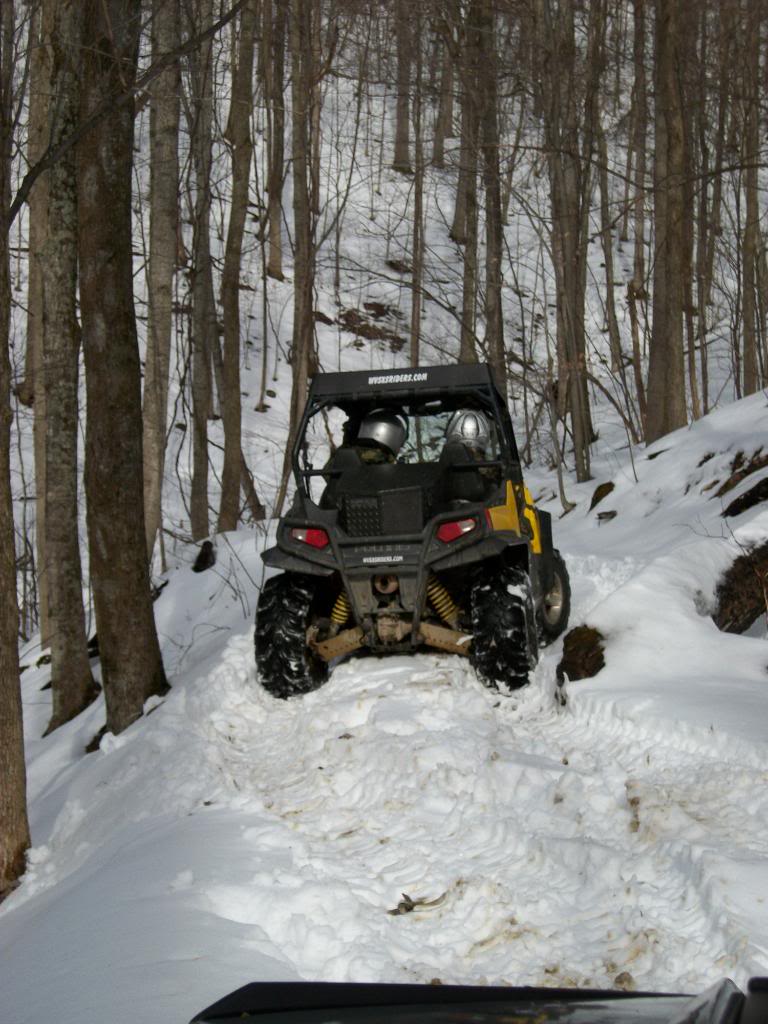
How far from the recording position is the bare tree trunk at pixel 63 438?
26.3 ft

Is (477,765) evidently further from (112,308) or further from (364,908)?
(112,308)

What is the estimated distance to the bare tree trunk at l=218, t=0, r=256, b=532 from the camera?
40.1 ft

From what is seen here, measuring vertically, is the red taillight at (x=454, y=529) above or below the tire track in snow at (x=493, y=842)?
above

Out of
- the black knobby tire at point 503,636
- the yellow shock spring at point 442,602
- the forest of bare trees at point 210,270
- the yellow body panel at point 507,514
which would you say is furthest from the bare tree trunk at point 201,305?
the black knobby tire at point 503,636

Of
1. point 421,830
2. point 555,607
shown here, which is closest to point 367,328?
point 555,607

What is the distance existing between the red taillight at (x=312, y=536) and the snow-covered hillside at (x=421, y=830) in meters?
0.83

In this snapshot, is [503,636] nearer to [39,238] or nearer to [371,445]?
[371,445]

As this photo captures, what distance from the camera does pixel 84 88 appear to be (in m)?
6.33

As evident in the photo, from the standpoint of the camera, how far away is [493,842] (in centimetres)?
384

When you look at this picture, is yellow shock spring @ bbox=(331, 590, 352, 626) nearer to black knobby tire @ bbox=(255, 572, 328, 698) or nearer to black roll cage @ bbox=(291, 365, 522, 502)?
black knobby tire @ bbox=(255, 572, 328, 698)

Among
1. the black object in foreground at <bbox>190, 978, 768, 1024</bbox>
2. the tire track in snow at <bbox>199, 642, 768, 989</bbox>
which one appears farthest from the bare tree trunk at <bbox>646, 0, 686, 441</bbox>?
the black object in foreground at <bbox>190, 978, 768, 1024</bbox>

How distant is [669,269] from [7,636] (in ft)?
32.9

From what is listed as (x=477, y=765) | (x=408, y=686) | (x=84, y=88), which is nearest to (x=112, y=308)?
(x=84, y=88)

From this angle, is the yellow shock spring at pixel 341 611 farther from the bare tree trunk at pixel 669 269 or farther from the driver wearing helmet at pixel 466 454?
the bare tree trunk at pixel 669 269
